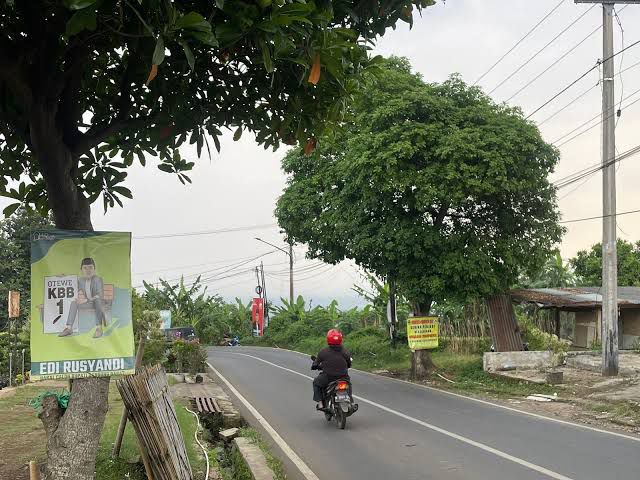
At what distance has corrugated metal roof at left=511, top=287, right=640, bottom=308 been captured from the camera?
21516 mm

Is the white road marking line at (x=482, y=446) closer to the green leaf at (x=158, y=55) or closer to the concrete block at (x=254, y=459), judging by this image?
the concrete block at (x=254, y=459)

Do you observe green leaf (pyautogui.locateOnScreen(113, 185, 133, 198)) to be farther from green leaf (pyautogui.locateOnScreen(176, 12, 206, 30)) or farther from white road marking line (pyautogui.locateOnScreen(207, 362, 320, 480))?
white road marking line (pyautogui.locateOnScreen(207, 362, 320, 480))

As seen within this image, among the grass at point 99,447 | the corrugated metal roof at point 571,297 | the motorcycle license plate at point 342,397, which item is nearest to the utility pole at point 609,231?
the corrugated metal roof at point 571,297

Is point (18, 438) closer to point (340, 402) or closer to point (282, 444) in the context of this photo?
point (282, 444)

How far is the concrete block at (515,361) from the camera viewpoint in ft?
62.8

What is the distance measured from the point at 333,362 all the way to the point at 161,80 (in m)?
7.10

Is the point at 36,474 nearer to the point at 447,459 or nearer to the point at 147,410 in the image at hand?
the point at 147,410

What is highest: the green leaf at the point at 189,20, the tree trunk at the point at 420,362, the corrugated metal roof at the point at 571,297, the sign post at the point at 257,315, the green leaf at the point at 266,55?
the green leaf at the point at 189,20

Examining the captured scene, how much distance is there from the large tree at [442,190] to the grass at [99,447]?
342 inches

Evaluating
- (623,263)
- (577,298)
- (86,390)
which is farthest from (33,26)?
(623,263)

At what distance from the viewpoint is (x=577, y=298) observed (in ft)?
81.7

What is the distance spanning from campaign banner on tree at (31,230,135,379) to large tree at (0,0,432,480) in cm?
26

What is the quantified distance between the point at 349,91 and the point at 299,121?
0.52m

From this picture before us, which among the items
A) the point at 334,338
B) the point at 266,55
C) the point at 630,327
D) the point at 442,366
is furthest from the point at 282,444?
the point at 630,327
